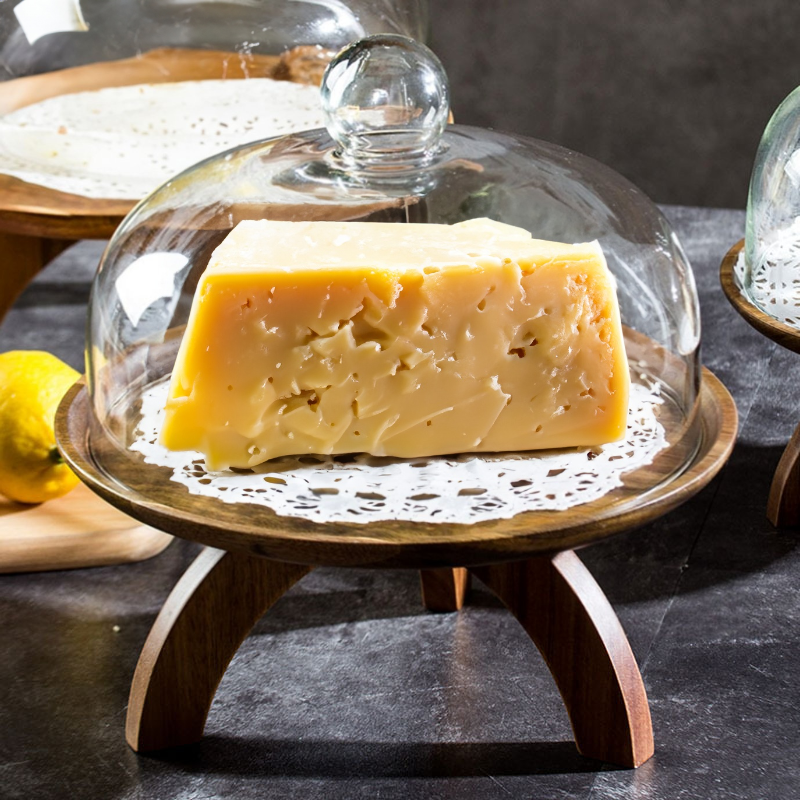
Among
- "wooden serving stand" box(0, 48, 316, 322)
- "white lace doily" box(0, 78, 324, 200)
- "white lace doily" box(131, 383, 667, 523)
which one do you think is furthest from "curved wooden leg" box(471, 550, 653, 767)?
"wooden serving stand" box(0, 48, 316, 322)

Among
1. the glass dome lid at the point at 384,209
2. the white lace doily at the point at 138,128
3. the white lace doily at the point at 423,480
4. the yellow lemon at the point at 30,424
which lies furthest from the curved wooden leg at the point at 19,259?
the white lace doily at the point at 423,480

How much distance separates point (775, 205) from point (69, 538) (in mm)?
817

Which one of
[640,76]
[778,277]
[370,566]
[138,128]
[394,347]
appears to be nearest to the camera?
[370,566]

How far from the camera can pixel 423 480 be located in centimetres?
81

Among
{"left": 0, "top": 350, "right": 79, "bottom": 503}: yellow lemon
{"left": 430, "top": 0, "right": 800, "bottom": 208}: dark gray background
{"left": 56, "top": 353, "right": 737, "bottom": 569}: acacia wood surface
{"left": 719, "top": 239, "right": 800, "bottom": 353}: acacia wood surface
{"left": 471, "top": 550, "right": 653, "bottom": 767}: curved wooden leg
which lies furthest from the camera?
{"left": 430, "top": 0, "right": 800, "bottom": 208}: dark gray background

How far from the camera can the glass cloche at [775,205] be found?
1231mm

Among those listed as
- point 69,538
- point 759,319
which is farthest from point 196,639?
point 759,319

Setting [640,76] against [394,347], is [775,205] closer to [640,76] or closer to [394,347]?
[394,347]

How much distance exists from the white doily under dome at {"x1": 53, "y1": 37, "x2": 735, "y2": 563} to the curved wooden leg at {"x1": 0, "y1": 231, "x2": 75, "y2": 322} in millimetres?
680

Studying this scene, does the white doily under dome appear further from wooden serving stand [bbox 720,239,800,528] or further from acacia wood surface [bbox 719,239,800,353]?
wooden serving stand [bbox 720,239,800,528]

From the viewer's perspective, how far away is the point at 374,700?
106 centimetres

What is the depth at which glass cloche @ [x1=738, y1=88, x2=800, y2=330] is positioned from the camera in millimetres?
1231

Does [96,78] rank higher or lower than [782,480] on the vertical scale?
higher

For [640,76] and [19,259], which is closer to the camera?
[19,259]
